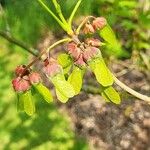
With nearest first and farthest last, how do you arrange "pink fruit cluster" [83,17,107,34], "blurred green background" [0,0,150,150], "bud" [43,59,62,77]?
"bud" [43,59,62,77]
"pink fruit cluster" [83,17,107,34]
"blurred green background" [0,0,150,150]

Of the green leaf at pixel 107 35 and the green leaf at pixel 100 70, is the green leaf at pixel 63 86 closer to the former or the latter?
the green leaf at pixel 100 70

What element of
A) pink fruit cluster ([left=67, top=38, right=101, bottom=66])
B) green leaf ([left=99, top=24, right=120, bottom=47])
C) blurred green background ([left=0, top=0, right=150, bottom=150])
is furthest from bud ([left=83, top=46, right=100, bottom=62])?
blurred green background ([left=0, top=0, right=150, bottom=150])

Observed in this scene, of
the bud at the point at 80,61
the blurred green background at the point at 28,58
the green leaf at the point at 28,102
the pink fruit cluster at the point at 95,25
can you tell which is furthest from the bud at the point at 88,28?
the blurred green background at the point at 28,58

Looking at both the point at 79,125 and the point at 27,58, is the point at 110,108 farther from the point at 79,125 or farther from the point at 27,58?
the point at 27,58

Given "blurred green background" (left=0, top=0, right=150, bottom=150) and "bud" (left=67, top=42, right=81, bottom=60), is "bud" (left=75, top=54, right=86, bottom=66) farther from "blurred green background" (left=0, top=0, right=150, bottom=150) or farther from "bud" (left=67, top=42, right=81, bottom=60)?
Result: "blurred green background" (left=0, top=0, right=150, bottom=150)

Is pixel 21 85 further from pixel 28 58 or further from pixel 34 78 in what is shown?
pixel 28 58

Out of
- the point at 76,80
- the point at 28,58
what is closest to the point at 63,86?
the point at 76,80
